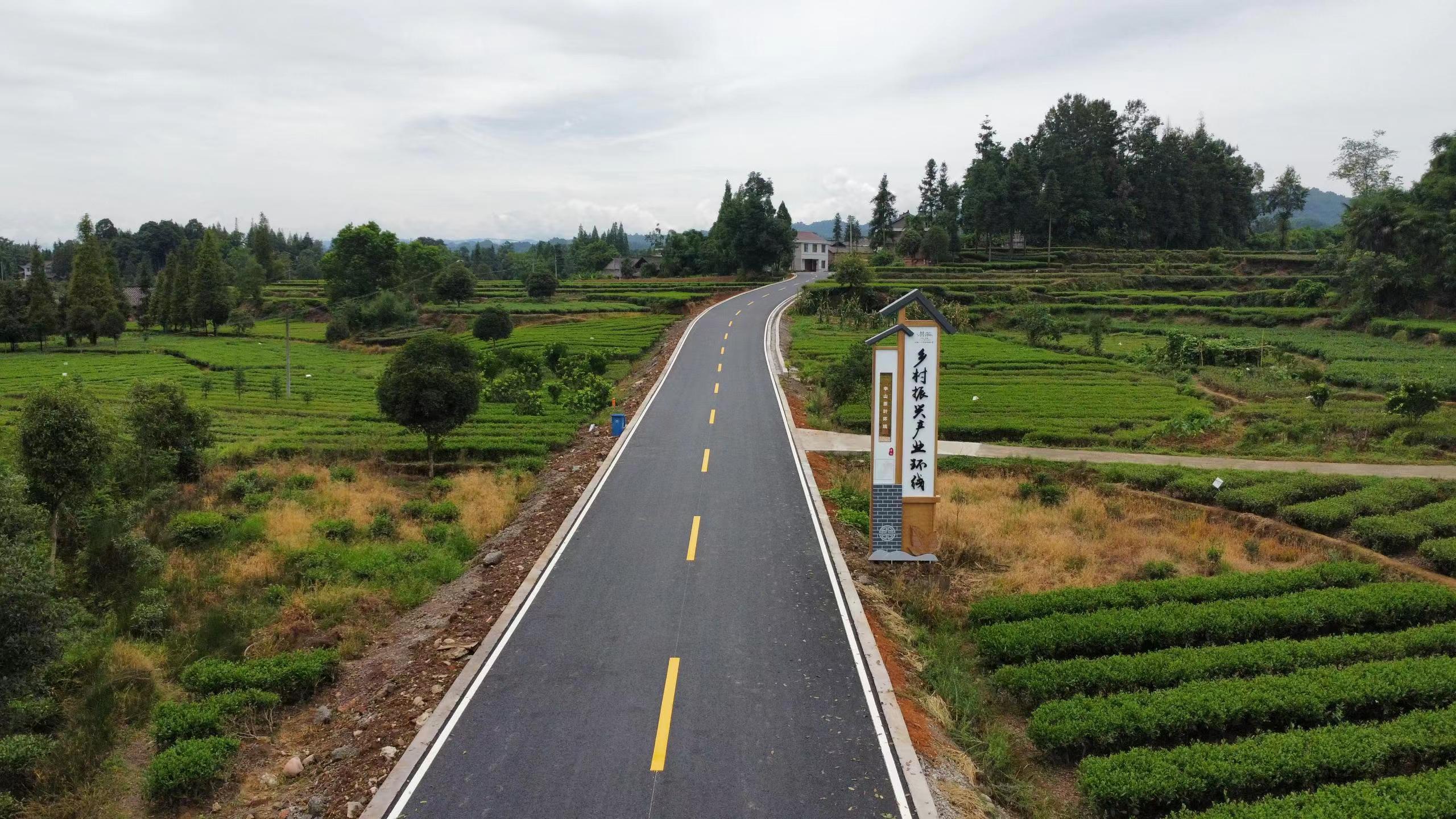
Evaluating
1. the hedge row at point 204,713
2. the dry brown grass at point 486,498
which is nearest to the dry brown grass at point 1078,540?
the dry brown grass at point 486,498

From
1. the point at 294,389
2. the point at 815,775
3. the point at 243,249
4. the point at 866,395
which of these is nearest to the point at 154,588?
the point at 815,775

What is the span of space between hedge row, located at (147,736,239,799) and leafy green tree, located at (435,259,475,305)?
6627 cm

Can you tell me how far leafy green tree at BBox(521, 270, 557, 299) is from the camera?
233 feet

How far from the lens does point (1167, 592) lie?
45.9 ft

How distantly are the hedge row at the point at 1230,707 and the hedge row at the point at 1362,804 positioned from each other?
1.35 meters

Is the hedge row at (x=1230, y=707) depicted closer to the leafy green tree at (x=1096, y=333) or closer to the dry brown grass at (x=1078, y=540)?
the dry brown grass at (x=1078, y=540)

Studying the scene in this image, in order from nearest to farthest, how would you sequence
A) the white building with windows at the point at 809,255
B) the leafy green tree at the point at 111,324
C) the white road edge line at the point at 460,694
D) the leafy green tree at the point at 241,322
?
the white road edge line at the point at 460,694, the leafy green tree at the point at 111,324, the leafy green tree at the point at 241,322, the white building with windows at the point at 809,255

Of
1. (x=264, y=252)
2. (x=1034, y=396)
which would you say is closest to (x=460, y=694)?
(x=1034, y=396)

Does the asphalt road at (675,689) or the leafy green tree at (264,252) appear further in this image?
the leafy green tree at (264,252)

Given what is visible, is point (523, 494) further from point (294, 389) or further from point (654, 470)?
point (294, 389)

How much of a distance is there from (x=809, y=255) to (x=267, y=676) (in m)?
90.0

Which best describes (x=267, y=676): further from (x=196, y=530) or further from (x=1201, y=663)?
(x=1201, y=663)

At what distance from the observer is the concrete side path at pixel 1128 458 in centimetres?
2270

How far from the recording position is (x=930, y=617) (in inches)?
546
